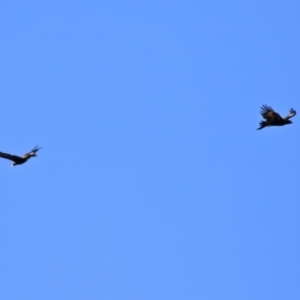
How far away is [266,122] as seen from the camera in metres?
48.0

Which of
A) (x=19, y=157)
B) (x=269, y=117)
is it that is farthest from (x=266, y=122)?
(x=19, y=157)

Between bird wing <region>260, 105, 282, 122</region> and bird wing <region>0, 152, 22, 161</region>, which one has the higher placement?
bird wing <region>260, 105, 282, 122</region>

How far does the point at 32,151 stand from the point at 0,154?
1410mm

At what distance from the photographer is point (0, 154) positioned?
45.9 meters

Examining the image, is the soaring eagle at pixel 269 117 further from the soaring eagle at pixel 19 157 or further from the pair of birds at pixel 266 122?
the soaring eagle at pixel 19 157

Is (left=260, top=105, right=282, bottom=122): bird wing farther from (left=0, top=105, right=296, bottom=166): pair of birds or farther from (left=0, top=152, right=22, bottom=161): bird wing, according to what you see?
(left=0, top=152, right=22, bottom=161): bird wing

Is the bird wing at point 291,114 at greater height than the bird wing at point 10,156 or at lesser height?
greater

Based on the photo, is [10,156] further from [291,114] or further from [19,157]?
[291,114]

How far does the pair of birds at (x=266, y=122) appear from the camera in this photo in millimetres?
46188

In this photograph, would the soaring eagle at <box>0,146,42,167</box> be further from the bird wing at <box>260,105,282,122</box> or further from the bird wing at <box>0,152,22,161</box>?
the bird wing at <box>260,105,282,122</box>

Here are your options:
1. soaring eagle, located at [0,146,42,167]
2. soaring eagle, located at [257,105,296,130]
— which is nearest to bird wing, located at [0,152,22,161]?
soaring eagle, located at [0,146,42,167]

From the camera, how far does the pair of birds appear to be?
46.2m

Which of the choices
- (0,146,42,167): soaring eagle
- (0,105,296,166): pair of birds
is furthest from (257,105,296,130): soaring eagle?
(0,146,42,167): soaring eagle

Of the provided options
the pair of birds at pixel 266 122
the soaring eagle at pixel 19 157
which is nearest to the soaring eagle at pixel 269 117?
the pair of birds at pixel 266 122
